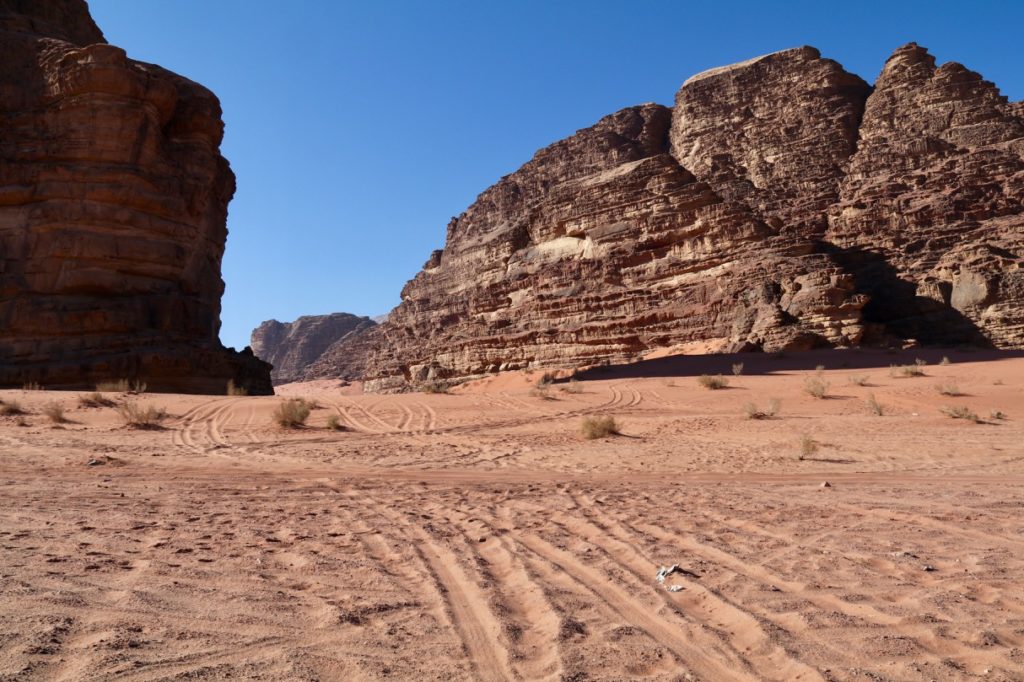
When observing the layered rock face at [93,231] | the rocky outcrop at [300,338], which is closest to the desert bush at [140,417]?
the layered rock face at [93,231]

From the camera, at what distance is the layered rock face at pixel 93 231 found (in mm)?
18891

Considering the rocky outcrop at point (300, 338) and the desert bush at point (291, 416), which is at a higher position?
the rocky outcrop at point (300, 338)

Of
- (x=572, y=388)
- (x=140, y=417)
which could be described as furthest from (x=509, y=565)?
(x=572, y=388)

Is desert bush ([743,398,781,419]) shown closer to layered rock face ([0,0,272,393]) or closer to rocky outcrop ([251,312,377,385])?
layered rock face ([0,0,272,393])

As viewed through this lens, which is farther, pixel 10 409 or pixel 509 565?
pixel 10 409

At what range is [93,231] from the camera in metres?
19.8

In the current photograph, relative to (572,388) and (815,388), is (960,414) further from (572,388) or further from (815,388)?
(572,388)

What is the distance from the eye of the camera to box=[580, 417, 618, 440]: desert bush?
10734 millimetres

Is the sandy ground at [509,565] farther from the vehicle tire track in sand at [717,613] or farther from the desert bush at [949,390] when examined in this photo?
the desert bush at [949,390]

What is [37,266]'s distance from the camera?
19.5 metres

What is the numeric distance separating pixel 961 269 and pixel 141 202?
31.3m

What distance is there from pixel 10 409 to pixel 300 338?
3163 inches

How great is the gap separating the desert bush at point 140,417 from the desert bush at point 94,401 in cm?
132

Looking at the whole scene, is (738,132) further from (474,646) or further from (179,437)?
(474,646)
